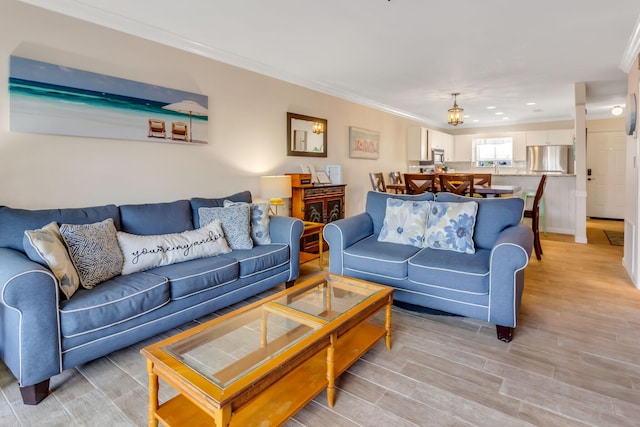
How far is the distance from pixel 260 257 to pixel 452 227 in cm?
162

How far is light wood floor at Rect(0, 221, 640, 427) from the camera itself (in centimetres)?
163

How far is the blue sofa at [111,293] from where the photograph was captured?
66.6 inches

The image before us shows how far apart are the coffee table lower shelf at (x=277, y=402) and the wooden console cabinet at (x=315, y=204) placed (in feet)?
8.43

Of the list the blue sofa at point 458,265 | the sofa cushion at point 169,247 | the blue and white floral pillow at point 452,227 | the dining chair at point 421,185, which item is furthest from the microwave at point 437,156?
the sofa cushion at point 169,247

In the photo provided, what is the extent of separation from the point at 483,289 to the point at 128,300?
2.25 meters

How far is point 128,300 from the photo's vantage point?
6.70ft

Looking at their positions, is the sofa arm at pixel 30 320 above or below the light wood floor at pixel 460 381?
above

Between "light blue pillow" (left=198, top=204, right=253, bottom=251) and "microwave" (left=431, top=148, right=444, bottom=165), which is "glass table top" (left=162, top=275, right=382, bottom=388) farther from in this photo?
"microwave" (left=431, top=148, right=444, bottom=165)

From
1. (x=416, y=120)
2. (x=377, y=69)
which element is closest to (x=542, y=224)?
(x=416, y=120)

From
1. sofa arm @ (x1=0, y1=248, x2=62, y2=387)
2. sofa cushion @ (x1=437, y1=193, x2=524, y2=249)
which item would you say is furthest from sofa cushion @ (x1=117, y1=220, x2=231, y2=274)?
sofa cushion @ (x1=437, y1=193, x2=524, y2=249)

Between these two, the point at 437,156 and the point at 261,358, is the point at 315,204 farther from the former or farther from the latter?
the point at 437,156

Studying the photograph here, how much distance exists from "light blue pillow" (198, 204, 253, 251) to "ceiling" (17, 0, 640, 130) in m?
1.61

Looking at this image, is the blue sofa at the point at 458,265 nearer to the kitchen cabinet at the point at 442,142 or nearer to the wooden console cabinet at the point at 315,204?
the wooden console cabinet at the point at 315,204

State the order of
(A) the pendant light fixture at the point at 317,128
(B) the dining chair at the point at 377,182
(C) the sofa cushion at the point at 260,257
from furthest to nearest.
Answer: (B) the dining chair at the point at 377,182 < (A) the pendant light fixture at the point at 317,128 < (C) the sofa cushion at the point at 260,257
